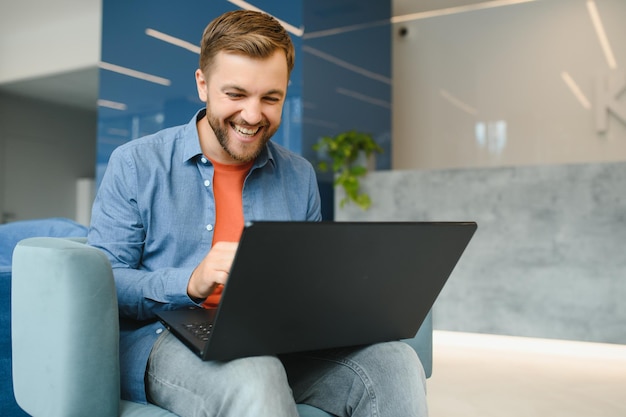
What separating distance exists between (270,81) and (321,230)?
49 cm

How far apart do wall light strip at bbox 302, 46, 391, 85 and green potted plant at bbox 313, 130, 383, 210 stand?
1.97 feet

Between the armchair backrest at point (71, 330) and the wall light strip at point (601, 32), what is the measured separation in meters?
5.30

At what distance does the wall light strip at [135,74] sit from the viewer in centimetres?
422

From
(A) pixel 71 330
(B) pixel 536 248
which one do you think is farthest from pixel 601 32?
(A) pixel 71 330

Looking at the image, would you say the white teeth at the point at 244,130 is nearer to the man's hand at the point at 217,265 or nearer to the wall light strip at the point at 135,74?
the man's hand at the point at 217,265

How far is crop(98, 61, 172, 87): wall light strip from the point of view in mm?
4219

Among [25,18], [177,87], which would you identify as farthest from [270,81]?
[25,18]

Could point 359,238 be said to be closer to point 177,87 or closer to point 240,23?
point 240,23

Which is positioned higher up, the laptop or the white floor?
the laptop

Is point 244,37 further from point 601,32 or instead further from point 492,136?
→ point 601,32

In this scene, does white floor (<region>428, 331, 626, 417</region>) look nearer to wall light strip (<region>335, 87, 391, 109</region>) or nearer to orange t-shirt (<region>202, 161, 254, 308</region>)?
orange t-shirt (<region>202, 161, 254, 308</region>)

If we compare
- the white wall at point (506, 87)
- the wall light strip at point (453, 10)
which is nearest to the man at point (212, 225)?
the white wall at point (506, 87)

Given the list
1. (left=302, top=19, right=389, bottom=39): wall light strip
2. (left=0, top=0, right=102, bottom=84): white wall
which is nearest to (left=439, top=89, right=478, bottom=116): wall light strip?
(left=302, top=19, right=389, bottom=39): wall light strip

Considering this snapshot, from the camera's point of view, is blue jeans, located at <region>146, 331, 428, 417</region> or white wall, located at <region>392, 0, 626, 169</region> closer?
blue jeans, located at <region>146, 331, 428, 417</region>
